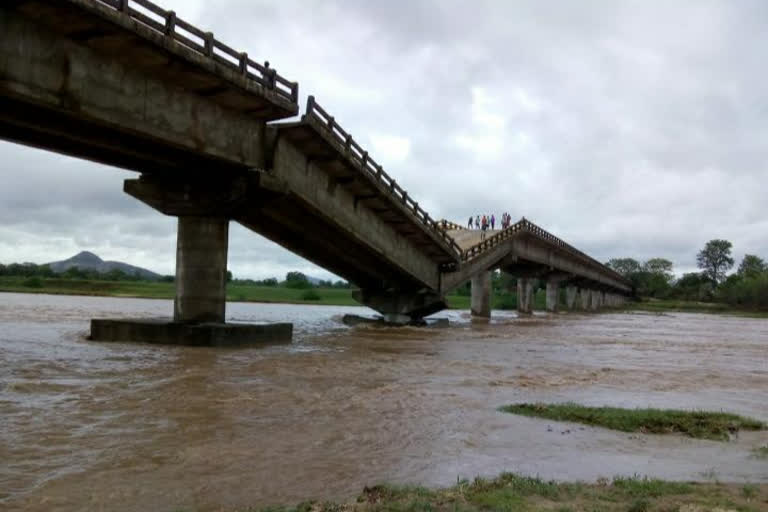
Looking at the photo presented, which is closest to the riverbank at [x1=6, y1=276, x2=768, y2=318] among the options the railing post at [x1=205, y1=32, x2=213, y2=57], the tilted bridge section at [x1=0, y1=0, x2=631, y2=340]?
the tilted bridge section at [x1=0, y1=0, x2=631, y2=340]

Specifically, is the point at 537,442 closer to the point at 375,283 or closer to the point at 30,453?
the point at 30,453

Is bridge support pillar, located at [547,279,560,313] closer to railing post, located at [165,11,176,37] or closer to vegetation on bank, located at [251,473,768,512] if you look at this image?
railing post, located at [165,11,176,37]

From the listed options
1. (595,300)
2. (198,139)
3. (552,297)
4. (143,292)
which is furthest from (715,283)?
(198,139)

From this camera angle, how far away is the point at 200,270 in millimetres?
22281

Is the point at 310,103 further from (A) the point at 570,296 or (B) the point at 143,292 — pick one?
(A) the point at 570,296

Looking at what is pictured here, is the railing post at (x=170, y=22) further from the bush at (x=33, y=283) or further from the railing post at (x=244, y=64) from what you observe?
the bush at (x=33, y=283)

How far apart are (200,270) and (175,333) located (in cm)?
225

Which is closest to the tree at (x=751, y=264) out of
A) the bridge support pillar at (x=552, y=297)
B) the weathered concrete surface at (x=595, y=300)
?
the weathered concrete surface at (x=595, y=300)

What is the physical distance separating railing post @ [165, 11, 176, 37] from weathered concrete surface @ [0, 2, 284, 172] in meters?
0.57

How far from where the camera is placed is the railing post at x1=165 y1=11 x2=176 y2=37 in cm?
1725

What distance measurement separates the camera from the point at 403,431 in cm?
944

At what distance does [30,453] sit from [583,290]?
117 m

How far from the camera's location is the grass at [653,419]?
32.1 feet

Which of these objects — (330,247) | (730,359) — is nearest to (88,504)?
(730,359)
